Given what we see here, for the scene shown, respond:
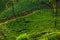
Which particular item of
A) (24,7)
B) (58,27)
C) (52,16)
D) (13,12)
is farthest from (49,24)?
(24,7)

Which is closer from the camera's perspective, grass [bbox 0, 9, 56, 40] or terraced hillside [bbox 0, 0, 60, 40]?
terraced hillside [bbox 0, 0, 60, 40]

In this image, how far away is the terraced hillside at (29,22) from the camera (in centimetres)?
6450

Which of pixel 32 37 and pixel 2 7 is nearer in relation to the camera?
pixel 32 37

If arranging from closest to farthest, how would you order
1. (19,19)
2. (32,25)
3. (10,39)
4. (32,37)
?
(32,37)
(10,39)
(32,25)
(19,19)

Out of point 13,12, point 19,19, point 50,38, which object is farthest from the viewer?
point 13,12

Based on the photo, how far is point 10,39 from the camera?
67.7 meters

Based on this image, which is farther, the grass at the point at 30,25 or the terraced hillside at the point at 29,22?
the grass at the point at 30,25

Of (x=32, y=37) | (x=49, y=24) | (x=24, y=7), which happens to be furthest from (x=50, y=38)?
(x=24, y=7)

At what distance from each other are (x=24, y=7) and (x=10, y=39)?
46.1 metres

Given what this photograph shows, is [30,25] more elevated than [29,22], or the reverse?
[29,22]

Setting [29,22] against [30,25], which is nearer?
[30,25]

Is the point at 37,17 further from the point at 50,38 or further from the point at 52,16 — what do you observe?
the point at 50,38

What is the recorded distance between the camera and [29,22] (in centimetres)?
8506

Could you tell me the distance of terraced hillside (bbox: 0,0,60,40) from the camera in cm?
6450
